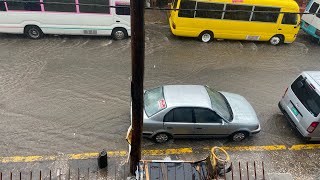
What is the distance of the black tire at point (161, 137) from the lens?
26.8ft

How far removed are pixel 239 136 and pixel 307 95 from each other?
7.02ft

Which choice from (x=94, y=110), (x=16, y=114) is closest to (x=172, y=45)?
(x=94, y=110)

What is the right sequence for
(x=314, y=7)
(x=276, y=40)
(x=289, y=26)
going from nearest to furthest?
(x=289, y=26) → (x=276, y=40) → (x=314, y=7)

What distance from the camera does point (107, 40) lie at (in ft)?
42.8

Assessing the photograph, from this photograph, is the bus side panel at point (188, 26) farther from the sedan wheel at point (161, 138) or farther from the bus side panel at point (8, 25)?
the bus side panel at point (8, 25)

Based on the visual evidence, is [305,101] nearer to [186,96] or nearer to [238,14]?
[186,96]

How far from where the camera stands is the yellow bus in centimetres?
1244

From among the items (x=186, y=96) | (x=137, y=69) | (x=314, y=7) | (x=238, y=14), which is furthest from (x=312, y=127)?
(x=314, y=7)

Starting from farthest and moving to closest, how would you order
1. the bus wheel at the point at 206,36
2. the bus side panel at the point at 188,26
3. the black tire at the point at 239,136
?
the bus wheel at the point at 206,36 → the bus side panel at the point at 188,26 → the black tire at the point at 239,136

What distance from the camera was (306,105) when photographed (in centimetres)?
827

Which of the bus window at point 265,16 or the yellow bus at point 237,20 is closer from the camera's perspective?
the yellow bus at point 237,20

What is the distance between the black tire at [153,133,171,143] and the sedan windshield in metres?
1.46

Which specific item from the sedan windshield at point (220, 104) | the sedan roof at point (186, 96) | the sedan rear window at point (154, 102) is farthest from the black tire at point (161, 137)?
the sedan windshield at point (220, 104)

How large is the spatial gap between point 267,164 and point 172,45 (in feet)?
21.9
